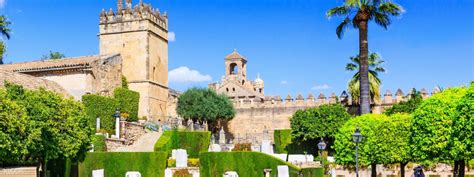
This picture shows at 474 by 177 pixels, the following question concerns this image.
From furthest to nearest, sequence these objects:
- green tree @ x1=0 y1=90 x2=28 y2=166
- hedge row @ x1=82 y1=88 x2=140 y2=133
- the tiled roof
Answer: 1. the tiled roof
2. hedge row @ x1=82 y1=88 x2=140 y2=133
3. green tree @ x1=0 y1=90 x2=28 y2=166

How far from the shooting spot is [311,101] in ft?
164

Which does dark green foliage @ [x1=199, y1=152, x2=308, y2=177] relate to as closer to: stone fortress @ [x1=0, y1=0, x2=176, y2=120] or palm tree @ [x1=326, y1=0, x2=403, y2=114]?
palm tree @ [x1=326, y1=0, x2=403, y2=114]

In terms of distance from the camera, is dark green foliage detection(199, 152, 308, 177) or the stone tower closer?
dark green foliage detection(199, 152, 308, 177)

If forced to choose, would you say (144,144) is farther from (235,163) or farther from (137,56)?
(137,56)

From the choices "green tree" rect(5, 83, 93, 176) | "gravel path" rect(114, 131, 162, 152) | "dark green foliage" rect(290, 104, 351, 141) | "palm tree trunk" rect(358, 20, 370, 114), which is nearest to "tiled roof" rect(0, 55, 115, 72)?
"gravel path" rect(114, 131, 162, 152)

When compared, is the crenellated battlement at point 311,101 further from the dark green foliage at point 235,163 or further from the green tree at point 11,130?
the green tree at point 11,130

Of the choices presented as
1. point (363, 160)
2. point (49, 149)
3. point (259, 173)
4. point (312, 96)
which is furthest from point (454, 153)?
point (312, 96)

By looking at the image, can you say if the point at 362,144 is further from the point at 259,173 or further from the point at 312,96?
the point at 312,96

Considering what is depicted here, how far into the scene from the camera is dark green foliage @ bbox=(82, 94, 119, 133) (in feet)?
125

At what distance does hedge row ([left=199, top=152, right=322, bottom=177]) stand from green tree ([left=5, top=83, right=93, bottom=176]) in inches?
294

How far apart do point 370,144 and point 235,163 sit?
623cm

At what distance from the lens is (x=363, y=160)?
26.0 metres

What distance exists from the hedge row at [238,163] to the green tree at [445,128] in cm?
655

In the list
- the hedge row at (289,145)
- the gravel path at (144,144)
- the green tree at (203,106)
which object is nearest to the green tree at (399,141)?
the gravel path at (144,144)
